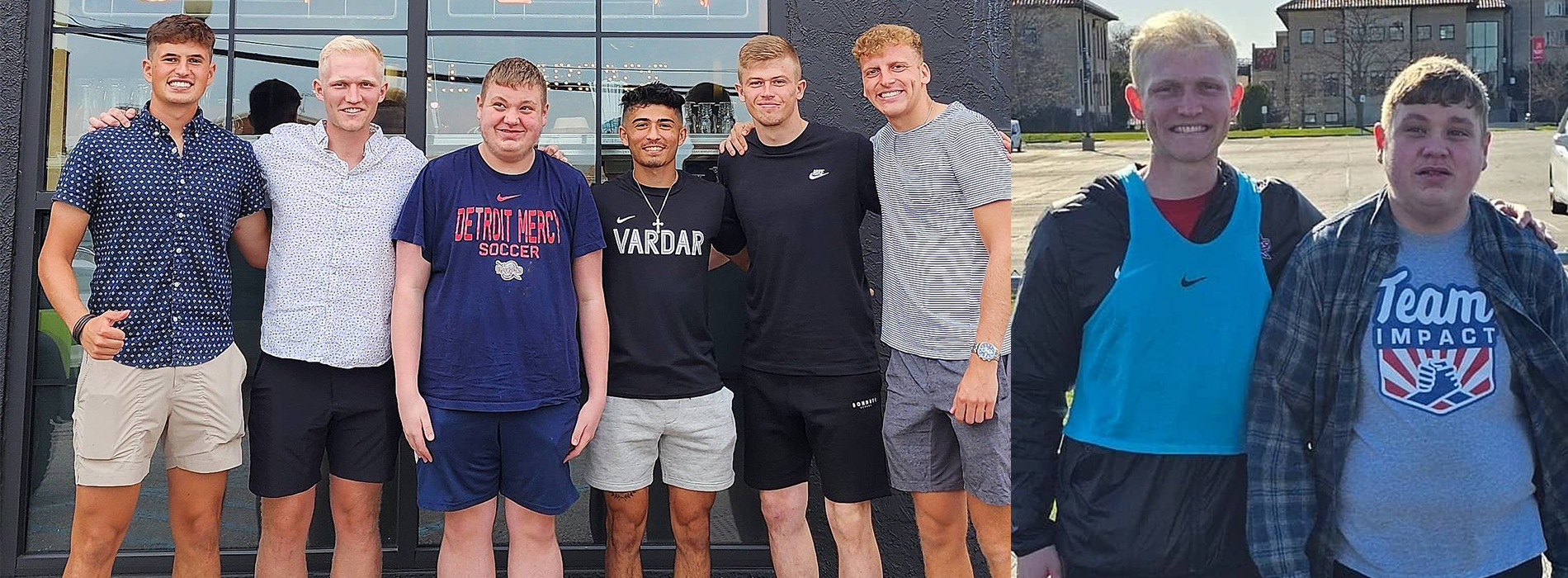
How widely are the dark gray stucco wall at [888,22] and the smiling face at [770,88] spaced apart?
0.55 meters

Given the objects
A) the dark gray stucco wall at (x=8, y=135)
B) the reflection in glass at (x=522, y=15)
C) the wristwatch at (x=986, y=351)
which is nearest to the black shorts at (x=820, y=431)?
the wristwatch at (x=986, y=351)

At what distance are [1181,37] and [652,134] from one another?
5.22 ft

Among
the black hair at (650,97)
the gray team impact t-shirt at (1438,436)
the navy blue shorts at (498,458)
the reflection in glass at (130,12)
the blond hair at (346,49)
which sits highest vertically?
the reflection in glass at (130,12)

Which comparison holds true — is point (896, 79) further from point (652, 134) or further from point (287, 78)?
point (287, 78)

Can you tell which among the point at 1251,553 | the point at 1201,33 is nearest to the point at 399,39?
the point at 1201,33

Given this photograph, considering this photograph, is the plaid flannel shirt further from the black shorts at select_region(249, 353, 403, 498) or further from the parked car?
the black shorts at select_region(249, 353, 403, 498)

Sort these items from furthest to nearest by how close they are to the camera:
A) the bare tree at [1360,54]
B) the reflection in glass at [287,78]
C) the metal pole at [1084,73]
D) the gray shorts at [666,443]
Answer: the reflection in glass at [287,78], the gray shorts at [666,443], the metal pole at [1084,73], the bare tree at [1360,54]

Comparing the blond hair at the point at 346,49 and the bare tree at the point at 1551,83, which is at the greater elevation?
the blond hair at the point at 346,49

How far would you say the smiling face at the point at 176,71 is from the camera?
284 cm

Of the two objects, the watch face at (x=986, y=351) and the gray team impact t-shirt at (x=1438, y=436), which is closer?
the gray team impact t-shirt at (x=1438, y=436)

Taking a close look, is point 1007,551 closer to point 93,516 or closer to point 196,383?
point 196,383

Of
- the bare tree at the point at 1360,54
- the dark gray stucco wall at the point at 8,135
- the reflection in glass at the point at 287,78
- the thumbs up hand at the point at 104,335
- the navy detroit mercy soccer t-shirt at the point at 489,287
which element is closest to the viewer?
the bare tree at the point at 1360,54

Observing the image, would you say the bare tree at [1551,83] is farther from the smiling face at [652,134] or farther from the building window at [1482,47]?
the smiling face at [652,134]

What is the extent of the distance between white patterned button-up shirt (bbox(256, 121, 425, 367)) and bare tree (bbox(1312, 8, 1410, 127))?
87.0 inches
